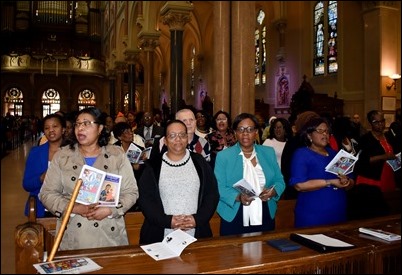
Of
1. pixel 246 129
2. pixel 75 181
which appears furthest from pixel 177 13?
pixel 75 181

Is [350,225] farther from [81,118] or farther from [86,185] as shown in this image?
[81,118]

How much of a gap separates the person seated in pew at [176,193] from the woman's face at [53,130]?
3.67 feet

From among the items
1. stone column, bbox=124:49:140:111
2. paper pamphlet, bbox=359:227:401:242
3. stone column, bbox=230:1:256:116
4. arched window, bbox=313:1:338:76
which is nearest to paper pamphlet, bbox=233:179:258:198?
paper pamphlet, bbox=359:227:401:242

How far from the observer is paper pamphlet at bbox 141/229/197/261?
208 centimetres

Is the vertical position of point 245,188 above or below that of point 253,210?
above

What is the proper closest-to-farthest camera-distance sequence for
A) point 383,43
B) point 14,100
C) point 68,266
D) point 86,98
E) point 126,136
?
point 68,266, point 126,136, point 383,43, point 14,100, point 86,98

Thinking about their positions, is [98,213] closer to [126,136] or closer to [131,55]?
[126,136]

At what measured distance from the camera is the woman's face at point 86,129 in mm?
2670

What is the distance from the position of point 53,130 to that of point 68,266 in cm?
187

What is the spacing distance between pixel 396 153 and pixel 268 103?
12551mm

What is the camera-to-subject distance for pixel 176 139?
9.20 feet

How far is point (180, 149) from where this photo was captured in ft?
9.22

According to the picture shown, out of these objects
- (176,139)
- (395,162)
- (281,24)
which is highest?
(281,24)

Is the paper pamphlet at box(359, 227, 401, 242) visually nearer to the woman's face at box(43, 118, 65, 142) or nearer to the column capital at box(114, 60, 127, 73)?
the woman's face at box(43, 118, 65, 142)
